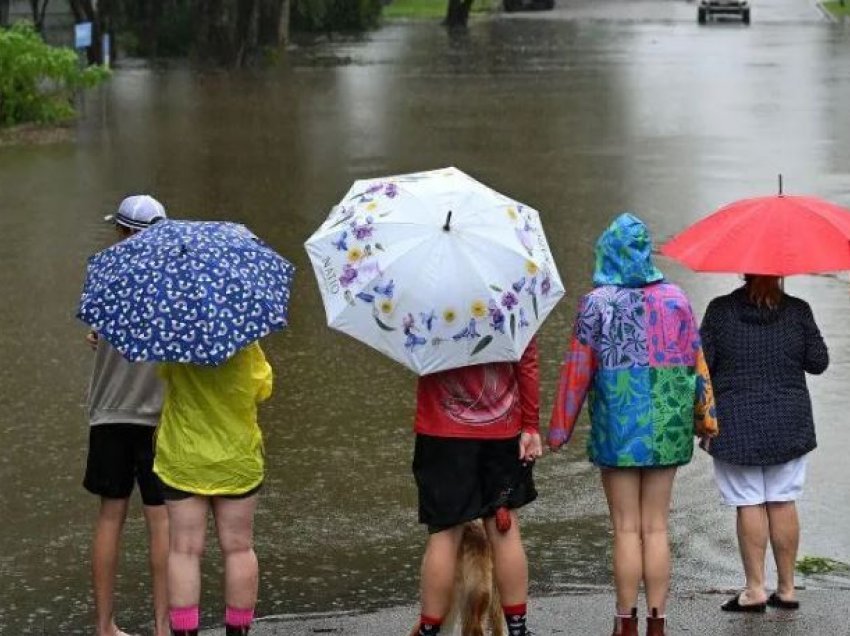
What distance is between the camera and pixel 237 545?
5543 mm

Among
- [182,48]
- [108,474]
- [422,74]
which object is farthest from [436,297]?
[182,48]

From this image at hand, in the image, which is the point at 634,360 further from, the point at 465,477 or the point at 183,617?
the point at 183,617

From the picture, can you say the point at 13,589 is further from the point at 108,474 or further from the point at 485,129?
the point at 485,129

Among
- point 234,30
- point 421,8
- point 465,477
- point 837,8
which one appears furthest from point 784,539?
point 421,8

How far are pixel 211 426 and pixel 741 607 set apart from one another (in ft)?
6.34

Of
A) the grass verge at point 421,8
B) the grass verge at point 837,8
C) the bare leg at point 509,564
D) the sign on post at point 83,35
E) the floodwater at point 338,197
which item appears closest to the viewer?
the bare leg at point 509,564

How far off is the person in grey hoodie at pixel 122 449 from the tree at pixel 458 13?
48.1m

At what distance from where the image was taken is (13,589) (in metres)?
6.69

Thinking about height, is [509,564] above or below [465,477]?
below

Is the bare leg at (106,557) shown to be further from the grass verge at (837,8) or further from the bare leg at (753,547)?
the grass verge at (837,8)

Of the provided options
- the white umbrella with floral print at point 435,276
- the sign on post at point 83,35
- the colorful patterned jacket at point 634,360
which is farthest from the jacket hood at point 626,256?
the sign on post at point 83,35

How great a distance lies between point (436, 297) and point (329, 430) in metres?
3.68

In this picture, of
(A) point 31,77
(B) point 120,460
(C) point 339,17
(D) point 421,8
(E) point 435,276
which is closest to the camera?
(E) point 435,276

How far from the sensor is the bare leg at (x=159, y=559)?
5.87 meters
